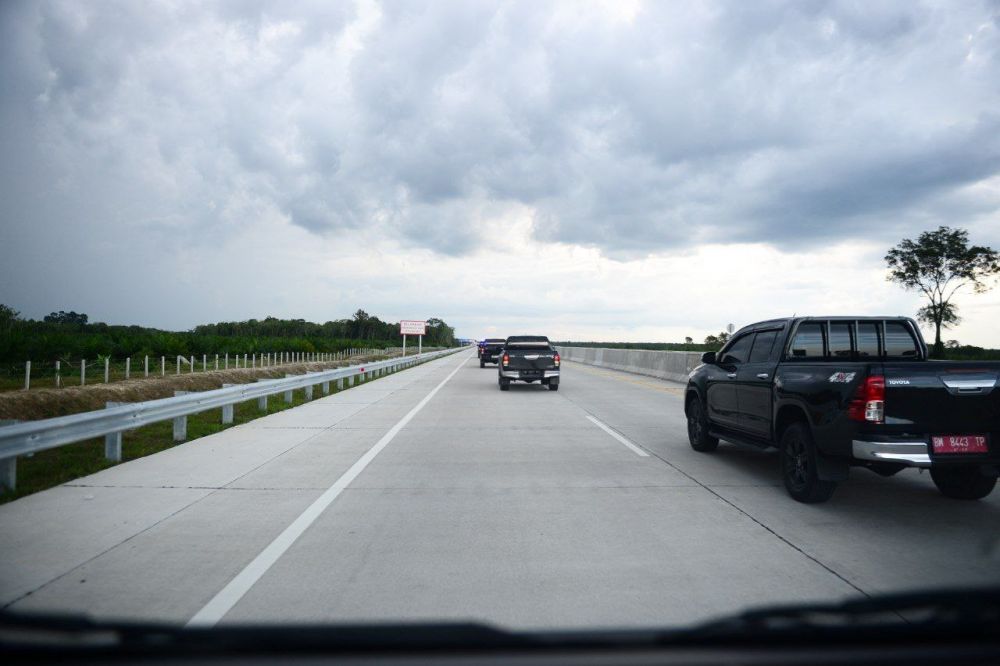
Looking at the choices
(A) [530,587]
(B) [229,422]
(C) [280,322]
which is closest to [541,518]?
(A) [530,587]

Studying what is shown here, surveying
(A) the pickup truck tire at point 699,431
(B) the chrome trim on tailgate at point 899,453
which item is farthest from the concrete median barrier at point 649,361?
(B) the chrome trim on tailgate at point 899,453

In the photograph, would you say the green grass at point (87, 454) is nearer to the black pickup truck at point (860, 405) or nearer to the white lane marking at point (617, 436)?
the white lane marking at point (617, 436)

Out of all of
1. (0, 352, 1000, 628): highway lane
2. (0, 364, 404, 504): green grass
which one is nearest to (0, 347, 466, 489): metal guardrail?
(0, 364, 404, 504): green grass

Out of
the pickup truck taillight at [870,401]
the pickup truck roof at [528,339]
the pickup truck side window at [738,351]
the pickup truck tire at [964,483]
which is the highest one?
→ the pickup truck roof at [528,339]

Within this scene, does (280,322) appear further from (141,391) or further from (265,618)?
(265,618)

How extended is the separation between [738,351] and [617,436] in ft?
9.87

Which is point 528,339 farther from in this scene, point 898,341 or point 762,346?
point 898,341

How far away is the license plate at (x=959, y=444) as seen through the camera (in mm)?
5969

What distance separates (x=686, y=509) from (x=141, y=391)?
22.3 metres

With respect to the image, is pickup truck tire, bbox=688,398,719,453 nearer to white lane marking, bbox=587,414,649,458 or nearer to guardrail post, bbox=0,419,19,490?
white lane marking, bbox=587,414,649,458

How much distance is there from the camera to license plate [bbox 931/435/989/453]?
19.6 ft

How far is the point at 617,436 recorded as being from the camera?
11.6 m

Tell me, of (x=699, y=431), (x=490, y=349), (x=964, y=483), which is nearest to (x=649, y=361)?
(x=490, y=349)

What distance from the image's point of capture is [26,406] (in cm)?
1859
